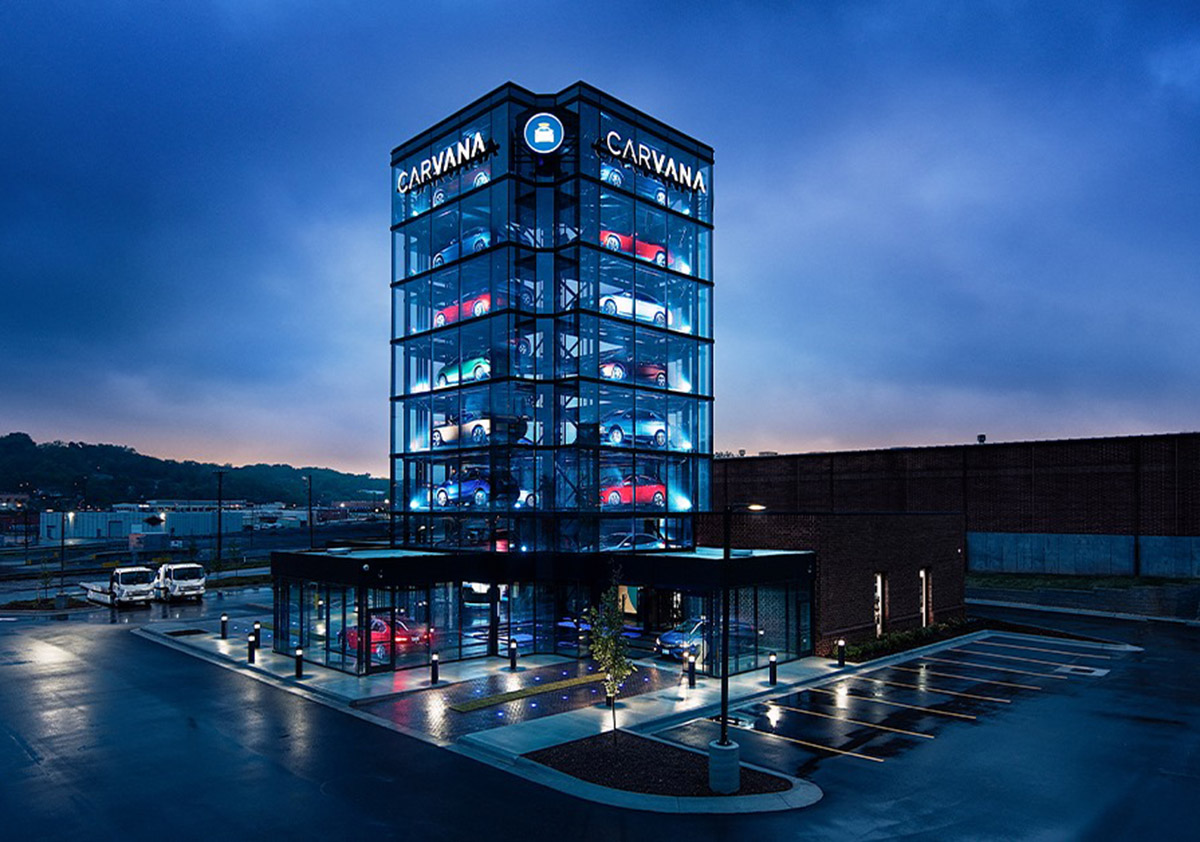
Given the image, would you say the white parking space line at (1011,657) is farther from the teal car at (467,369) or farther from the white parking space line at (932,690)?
the teal car at (467,369)

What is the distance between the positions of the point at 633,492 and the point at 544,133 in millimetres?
17082

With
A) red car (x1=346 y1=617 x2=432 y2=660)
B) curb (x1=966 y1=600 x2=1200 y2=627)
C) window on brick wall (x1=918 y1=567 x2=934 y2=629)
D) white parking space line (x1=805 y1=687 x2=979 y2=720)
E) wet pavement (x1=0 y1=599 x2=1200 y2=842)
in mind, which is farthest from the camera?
curb (x1=966 y1=600 x2=1200 y2=627)

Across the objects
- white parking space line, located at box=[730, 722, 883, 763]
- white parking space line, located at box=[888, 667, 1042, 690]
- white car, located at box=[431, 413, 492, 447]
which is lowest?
white parking space line, located at box=[888, 667, 1042, 690]

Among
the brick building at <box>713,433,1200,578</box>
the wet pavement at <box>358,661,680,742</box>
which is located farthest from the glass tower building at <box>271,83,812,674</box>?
the brick building at <box>713,433,1200,578</box>

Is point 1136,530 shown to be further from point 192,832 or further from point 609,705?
point 192,832

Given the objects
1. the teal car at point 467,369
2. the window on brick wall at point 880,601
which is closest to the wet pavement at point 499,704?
the window on brick wall at point 880,601

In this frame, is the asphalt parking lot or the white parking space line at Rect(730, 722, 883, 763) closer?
the white parking space line at Rect(730, 722, 883, 763)

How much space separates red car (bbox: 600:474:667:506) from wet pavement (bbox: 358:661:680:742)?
8.00m

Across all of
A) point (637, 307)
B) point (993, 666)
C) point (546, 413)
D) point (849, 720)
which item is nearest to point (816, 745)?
point (849, 720)

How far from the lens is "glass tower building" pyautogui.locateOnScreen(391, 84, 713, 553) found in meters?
35.3

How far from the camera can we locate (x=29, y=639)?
124ft

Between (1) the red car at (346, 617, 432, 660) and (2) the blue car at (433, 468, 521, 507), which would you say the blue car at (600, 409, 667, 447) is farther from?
(1) the red car at (346, 617, 432, 660)

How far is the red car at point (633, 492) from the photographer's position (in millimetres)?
35344

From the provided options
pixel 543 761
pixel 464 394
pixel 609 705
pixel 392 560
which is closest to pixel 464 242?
pixel 464 394
